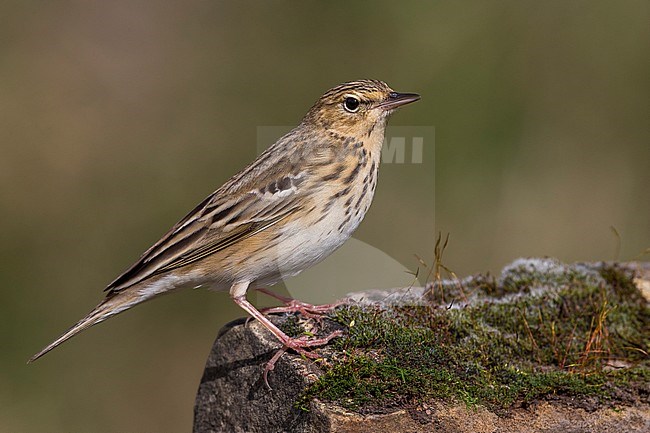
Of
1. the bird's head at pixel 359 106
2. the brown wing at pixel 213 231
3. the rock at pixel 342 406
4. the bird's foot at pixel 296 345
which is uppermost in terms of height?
the bird's head at pixel 359 106

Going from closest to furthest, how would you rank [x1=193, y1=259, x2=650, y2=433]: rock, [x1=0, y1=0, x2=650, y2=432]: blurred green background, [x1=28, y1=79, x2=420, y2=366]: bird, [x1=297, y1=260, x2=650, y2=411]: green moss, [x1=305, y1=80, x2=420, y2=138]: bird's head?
[x1=193, y1=259, x2=650, y2=433]: rock, [x1=297, y1=260, x2=650, y2=411]: green moss, [x1=28, y1=79, x2=420, y2=366]: bird, [x1=305, y1=80, x2=420, y2=138]: bird's head, [x1=0, y1=0, x2=650, y2=432]: blurred green background

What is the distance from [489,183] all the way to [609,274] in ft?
13.4

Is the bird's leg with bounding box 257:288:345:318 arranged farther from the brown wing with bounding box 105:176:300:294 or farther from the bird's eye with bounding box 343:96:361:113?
the bird's eye with bounding box 343:96:361:113

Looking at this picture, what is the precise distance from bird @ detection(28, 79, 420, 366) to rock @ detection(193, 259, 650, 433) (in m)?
0.34

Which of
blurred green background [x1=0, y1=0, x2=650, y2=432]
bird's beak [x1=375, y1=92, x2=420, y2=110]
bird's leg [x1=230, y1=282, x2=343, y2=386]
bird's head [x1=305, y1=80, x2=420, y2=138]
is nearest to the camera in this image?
bird's leg [x1=230, y1=282, x2=343, y2=386]

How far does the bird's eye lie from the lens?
7.10 m

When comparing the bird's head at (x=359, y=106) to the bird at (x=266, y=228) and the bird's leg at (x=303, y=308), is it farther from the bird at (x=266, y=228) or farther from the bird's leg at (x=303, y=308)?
the bird's leg at (x=303, y=308)

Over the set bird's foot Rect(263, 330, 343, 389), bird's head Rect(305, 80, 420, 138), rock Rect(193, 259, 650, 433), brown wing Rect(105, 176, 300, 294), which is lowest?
rock Rect(193, 259, 650, 433)

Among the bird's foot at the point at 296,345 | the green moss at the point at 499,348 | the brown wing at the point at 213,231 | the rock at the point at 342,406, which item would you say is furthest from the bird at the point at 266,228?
the green moss at the point at 499,348

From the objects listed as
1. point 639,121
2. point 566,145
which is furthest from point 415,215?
point 639,121

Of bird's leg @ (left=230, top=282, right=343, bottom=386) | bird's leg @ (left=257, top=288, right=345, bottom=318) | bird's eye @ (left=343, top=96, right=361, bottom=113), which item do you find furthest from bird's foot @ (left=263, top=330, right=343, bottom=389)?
bird's eye @ (left=343, top=96, right=361, bottom=113)

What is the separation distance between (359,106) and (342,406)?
8.82 ft

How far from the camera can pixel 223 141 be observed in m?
12.6

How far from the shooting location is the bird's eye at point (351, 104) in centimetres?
710
